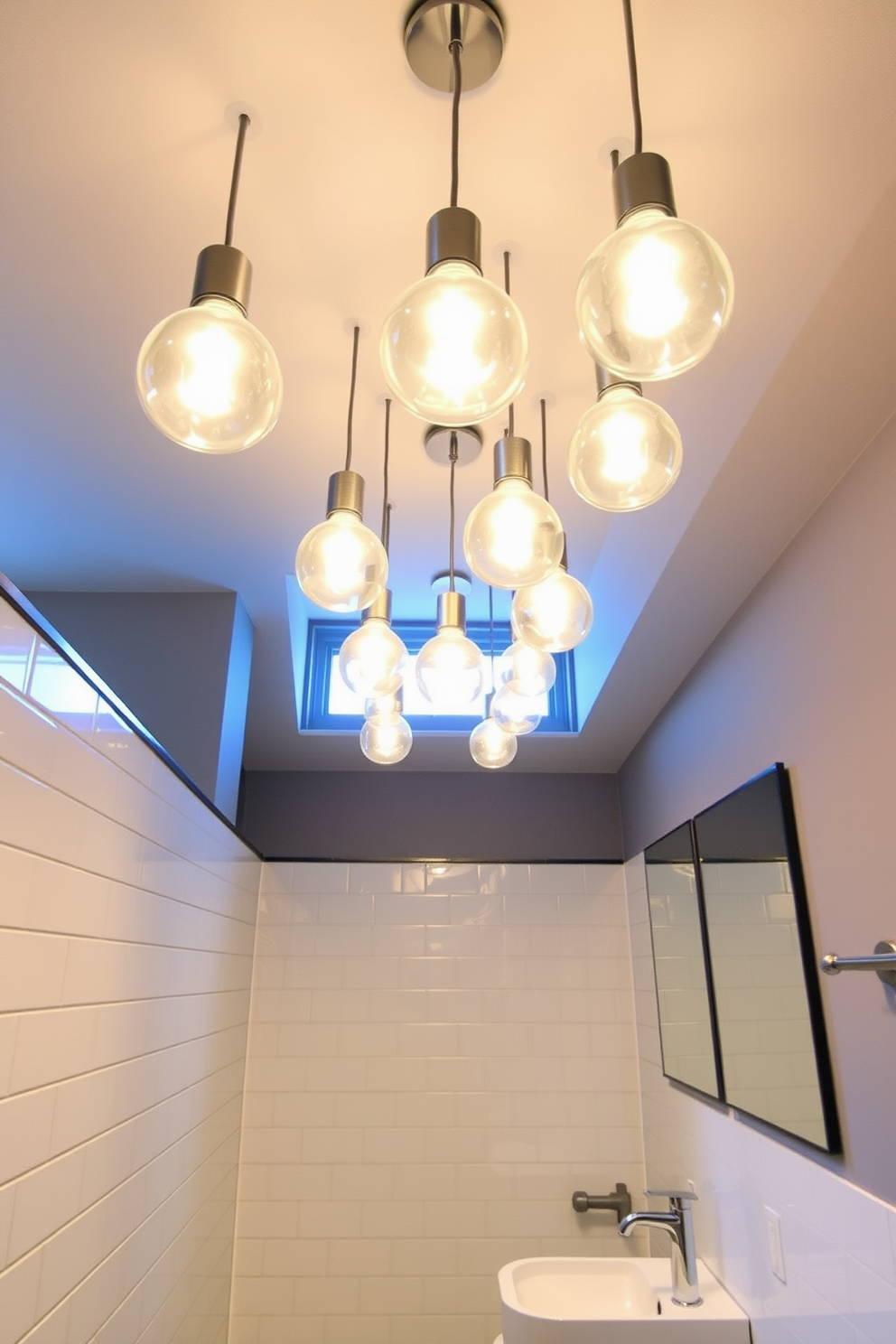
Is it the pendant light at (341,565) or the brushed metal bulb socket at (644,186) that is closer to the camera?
the brushed metal bulb socket at (644,186)

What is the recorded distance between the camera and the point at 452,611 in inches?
57.3

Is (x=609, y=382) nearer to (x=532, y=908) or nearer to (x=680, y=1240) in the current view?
(x=680, y=1240)

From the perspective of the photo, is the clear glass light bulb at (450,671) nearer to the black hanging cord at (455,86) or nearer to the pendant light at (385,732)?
the pendant light at (385,732)

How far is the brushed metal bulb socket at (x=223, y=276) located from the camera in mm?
796

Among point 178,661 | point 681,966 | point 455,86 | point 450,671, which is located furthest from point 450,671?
point 681,966

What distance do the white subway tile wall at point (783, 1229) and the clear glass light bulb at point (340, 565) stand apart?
125 centimetres

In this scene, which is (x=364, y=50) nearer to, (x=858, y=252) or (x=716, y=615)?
(x=858, y=252)

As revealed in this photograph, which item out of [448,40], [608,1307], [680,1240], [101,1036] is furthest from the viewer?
[608,1307]

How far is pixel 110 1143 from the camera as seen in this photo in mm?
1396

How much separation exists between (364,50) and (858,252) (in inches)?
26.7

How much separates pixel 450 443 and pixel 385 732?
0.62 metres

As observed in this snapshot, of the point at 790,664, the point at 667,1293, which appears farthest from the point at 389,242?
the point at 667,1293

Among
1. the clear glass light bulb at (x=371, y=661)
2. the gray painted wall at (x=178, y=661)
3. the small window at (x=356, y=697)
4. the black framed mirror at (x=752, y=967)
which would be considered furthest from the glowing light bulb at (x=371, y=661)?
the small window at (x=356, y=697)

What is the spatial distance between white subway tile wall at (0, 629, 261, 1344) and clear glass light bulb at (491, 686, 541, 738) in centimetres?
→ 67
